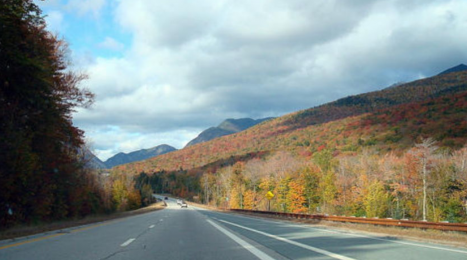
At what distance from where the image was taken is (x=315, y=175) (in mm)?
83062

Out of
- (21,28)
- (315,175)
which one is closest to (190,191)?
(315,175)

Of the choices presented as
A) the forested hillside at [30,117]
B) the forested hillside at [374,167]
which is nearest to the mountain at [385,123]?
the forested hillside at [374,167]

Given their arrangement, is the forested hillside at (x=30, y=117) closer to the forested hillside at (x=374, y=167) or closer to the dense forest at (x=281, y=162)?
the dense forest at (x=281, y=162)

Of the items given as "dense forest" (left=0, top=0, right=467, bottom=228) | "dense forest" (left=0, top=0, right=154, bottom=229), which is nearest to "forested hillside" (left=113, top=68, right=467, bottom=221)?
"dense forest" (left=0, top=0, right=467, bottom=228)

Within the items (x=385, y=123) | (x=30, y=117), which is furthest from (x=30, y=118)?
(x=385, y=123)

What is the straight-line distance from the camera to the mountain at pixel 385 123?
9470cm

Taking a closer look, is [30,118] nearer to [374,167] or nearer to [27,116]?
[27,116]

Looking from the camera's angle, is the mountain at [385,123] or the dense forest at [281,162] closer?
A: the dense forest at [281,162]

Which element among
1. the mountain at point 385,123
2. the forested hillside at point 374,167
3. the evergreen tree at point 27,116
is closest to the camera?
the evergreen tree at point 27,116

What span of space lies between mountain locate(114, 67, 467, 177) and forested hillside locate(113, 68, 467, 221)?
0.34 m

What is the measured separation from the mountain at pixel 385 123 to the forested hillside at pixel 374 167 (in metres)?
0.34

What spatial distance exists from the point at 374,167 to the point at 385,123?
5570 cm

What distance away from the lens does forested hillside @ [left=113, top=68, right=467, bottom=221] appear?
5238cm

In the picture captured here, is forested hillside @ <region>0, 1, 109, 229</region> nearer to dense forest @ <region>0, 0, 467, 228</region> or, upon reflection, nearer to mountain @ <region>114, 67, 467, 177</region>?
dense forest @ <region>0, 0, 467, 228</region>
